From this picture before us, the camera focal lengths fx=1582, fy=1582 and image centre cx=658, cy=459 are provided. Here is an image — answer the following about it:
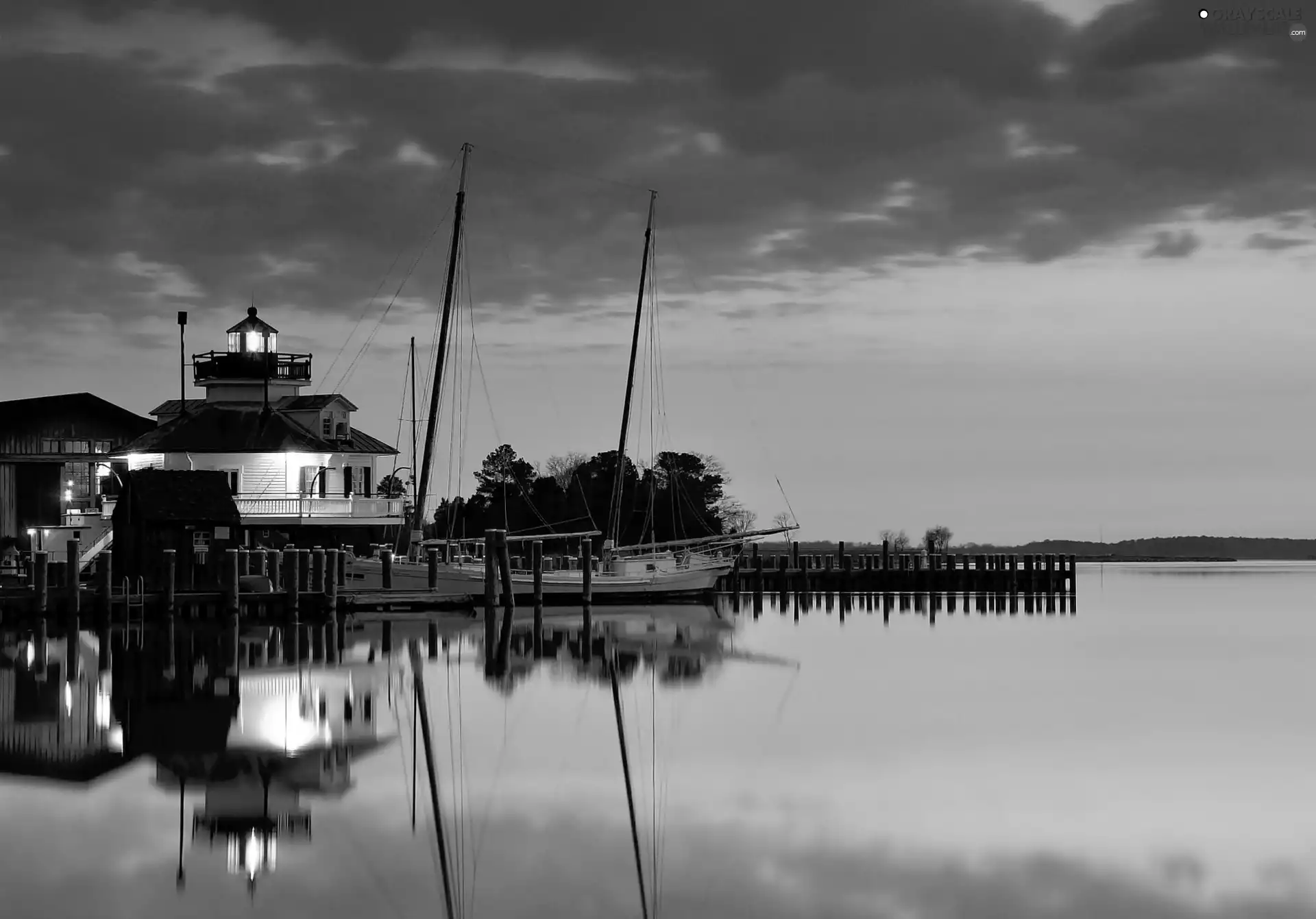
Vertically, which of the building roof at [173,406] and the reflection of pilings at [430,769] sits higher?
the building roof at [173,406]

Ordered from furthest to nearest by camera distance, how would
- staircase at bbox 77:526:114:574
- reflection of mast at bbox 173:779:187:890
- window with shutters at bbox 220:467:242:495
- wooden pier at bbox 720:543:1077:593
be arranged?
wooden pier at bbox 720:543:1077:593 → window with shutters at bbox 220:467:242:495 → staircase at bbox 77:526:114:574 → reflection of mast at bbox 173:779:187:890

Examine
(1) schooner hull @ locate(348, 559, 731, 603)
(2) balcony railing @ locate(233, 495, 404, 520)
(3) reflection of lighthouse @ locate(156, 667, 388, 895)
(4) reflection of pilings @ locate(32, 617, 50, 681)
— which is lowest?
(3) reflection of lighthouse @ locate(156, 667, 388, 895)

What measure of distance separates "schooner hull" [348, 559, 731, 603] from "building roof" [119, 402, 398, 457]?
10.4 metres

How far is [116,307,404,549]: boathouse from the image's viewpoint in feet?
236

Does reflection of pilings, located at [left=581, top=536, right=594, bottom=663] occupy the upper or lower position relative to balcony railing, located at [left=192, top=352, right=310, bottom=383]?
lower

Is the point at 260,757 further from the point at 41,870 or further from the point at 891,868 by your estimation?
the point at 891,868

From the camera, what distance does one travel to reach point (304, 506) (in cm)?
7200

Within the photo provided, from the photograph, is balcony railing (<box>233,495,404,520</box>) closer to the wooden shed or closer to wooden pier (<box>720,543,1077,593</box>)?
the wooden shed

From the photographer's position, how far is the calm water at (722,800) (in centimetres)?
1772

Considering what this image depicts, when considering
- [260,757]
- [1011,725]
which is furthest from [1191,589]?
[260,757]

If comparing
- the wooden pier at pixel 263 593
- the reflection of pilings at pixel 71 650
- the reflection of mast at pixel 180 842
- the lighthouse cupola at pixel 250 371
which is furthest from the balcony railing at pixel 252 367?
the reflection of mast at pixel 180 842

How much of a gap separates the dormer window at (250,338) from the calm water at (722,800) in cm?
3732

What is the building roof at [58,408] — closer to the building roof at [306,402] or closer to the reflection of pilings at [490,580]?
the building roof at [306,402]

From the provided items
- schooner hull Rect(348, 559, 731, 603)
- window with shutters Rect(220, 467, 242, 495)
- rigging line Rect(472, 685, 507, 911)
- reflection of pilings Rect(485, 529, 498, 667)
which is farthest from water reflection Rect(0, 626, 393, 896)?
window with shutters Rect(220, 467, 242, 495)
